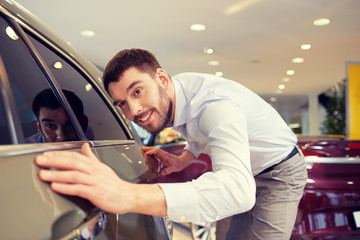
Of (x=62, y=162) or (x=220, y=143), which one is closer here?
(x=62, y=162)

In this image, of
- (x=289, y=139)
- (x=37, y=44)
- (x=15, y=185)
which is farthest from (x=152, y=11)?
A: (x=15, y=185)

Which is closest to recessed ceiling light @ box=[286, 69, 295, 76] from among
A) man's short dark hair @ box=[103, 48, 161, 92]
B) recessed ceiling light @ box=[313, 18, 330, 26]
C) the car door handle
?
recessed ceiling light @ box=[313, 18, 330, 26]

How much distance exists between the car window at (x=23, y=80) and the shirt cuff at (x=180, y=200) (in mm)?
333

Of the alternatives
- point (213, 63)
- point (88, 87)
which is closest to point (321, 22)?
point (213, 63)

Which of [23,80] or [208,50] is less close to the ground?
[208,50]

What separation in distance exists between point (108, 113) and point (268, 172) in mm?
823

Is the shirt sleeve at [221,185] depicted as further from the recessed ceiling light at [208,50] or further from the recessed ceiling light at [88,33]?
the recessed ceiling light at [208,50]

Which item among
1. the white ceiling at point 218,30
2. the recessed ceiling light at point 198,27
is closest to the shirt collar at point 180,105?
the white ceiling at point 218,30

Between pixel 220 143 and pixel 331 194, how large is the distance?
1.54m

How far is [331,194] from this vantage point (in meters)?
2.28

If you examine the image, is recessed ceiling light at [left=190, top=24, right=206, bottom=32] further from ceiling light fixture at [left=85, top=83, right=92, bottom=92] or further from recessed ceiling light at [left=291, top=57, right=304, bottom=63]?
ceiling light fixture at [left=85, top=83, right=92, bottom=92]

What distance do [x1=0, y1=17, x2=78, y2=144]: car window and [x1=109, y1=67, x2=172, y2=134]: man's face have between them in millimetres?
413

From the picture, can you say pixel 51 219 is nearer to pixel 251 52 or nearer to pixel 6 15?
pixel 6 15

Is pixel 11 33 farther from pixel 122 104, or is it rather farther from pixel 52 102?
pixel 122 104
